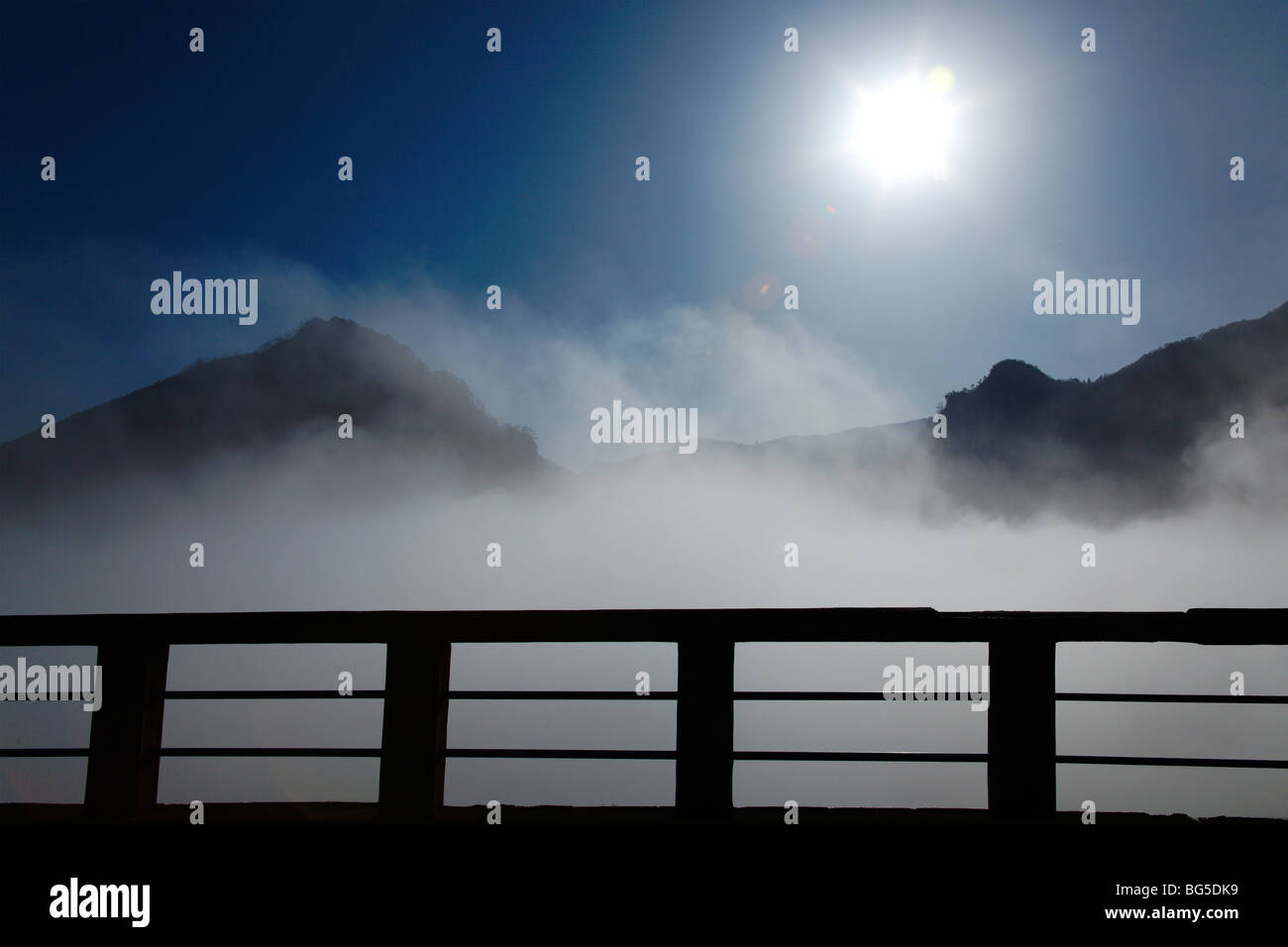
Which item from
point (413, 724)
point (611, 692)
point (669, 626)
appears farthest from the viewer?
point (611, 692)

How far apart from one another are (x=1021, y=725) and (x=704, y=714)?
1.27 meters

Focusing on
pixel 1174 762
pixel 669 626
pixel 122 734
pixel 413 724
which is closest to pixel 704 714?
pixel 669 626

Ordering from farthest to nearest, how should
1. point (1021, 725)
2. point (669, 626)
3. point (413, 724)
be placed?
point (413, 724) → point (669, 626) → point (1021, 725)

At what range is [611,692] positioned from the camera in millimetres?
3740

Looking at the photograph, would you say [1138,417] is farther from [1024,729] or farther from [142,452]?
[142,452]

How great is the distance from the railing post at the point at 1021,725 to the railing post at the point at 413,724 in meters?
2.30

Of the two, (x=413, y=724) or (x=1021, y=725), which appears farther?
(x=413, y=724)

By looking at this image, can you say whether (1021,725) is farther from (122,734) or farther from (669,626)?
(122,734)

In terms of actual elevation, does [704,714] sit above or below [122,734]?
above

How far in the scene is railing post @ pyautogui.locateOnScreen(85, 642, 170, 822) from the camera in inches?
141

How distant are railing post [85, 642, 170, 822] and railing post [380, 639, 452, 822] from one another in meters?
1.05

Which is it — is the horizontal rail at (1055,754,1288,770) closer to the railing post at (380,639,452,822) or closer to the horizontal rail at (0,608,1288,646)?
the horizontal rail at (0,608,1288,646)
